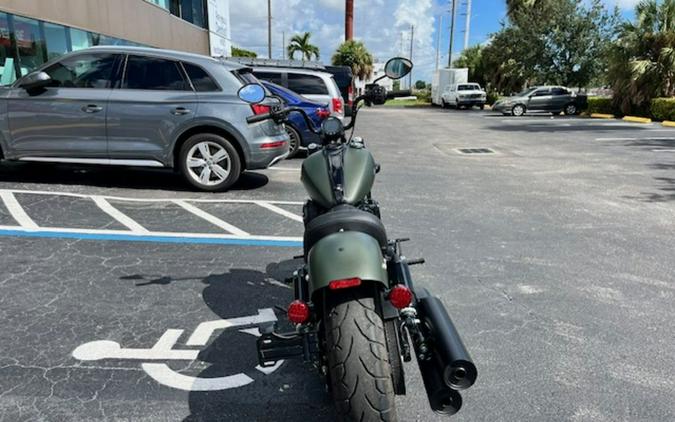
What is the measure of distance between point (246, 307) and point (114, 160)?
404 cm

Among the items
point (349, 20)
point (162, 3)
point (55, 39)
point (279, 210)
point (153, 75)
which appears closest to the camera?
point (279, 210)

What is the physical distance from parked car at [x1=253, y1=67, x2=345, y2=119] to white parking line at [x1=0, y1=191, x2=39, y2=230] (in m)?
6.11

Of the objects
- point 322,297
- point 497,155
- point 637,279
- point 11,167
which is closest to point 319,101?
point 497,155

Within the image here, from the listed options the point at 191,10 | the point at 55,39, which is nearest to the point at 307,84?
the point at 55,39

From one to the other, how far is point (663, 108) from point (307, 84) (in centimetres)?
1777

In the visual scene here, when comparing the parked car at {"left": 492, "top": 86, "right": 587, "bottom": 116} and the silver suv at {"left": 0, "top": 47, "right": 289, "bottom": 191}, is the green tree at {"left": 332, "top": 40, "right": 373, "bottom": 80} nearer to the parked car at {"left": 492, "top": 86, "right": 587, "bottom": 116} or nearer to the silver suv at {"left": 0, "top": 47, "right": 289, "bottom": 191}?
the parked car at {"left": 492, "top": 86, "right": 587, "bottom": 116}

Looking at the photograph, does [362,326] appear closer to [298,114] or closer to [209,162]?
[209,162]

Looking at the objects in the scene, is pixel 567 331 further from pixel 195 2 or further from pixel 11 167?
pixel 195 2

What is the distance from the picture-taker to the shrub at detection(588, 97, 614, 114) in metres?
25.2

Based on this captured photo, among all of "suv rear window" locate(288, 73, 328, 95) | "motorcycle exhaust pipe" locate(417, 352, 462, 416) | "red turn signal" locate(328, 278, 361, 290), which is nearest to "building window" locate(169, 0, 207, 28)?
"suv rear window" locate(288, 73, 328, 95)

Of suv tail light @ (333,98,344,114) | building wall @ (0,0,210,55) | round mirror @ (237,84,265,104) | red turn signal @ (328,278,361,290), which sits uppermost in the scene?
building wall @ (0,0,210,55)

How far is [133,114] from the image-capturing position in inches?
248

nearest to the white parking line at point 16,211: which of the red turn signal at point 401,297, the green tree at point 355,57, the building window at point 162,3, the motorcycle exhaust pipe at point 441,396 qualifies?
the red turn signal at point 401,297

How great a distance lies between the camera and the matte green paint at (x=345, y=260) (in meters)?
1.92
